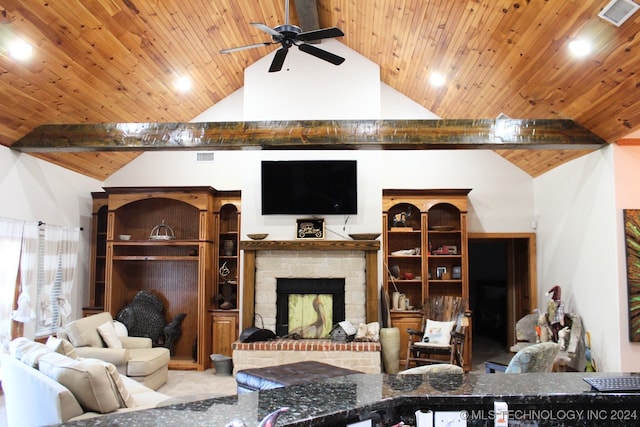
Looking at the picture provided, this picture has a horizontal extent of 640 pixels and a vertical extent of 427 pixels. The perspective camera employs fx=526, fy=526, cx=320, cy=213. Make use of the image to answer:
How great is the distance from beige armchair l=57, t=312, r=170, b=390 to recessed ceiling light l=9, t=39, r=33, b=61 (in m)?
2.74

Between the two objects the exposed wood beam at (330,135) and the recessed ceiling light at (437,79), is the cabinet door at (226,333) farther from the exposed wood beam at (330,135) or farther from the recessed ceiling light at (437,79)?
the recessed ceiling light at (437,79)

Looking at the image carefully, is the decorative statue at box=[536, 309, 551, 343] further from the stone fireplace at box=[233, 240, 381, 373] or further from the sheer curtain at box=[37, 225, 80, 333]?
the sheer curtain at box=[37, 225, 80, 333]


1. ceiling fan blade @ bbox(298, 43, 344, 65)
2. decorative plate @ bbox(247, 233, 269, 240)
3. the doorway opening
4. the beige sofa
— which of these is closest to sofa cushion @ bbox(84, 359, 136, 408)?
the beige sofa

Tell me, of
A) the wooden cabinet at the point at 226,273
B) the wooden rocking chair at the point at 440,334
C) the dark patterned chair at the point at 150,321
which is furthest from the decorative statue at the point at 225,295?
the wooden rocking chair at the point at 440,334

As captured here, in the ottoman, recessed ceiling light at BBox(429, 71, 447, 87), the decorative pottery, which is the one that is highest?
recessed ceiling light at BBox(429, 71, 447, 87)

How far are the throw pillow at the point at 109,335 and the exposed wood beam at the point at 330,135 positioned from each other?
1999mm

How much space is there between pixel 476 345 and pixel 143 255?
18.3 feet

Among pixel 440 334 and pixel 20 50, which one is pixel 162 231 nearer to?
pixel 20 50

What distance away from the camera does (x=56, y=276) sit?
267 inches

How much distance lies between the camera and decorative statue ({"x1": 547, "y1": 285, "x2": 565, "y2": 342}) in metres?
6.05

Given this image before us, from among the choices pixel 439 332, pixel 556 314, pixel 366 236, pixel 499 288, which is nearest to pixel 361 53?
pixel 366 236

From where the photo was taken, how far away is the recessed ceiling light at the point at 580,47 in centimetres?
421

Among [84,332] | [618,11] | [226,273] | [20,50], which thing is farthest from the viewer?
[226,273]

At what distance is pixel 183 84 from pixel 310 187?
2.14 metres
